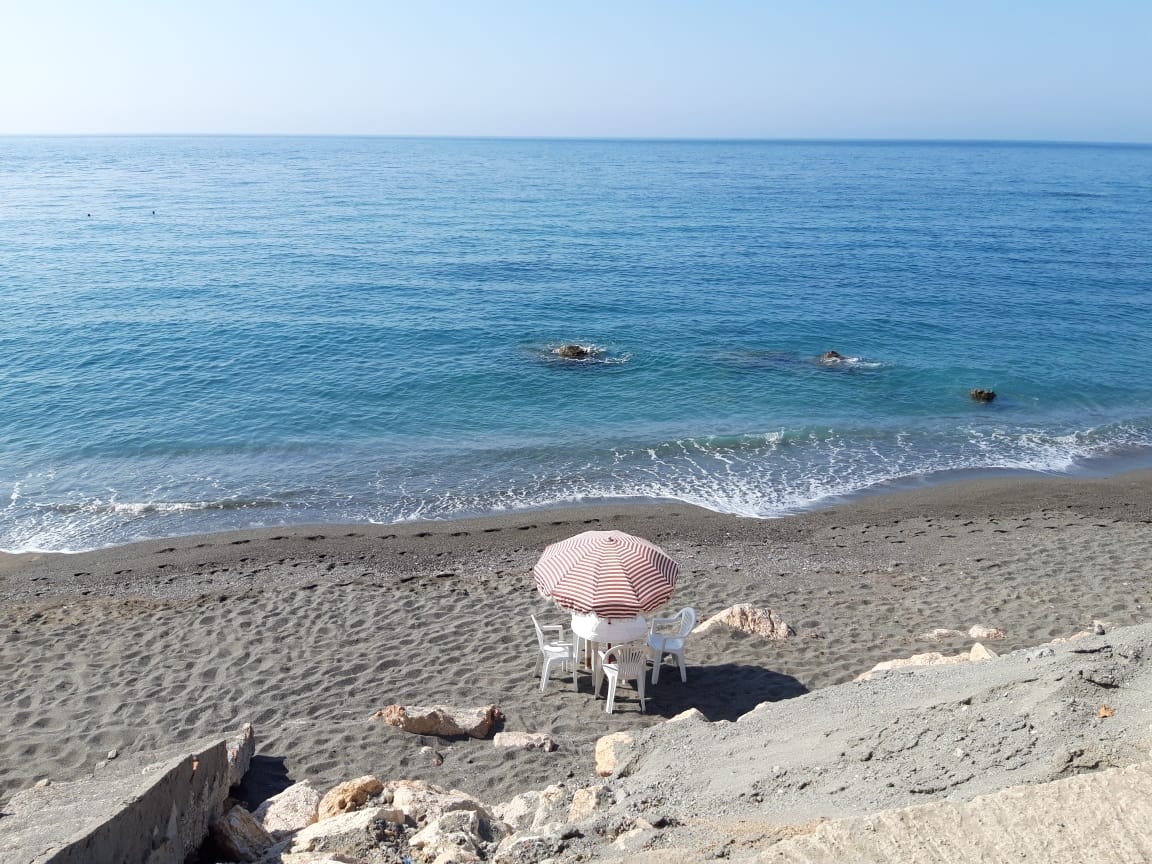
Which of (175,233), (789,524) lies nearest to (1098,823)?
(789,524)

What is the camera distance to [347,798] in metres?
6.91

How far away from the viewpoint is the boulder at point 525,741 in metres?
8.84

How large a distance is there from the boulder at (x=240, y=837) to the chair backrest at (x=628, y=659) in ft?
14.6

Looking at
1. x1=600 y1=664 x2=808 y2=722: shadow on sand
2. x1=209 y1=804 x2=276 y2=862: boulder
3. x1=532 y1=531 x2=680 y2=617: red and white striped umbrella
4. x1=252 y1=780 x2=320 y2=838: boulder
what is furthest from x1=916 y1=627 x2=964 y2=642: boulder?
x1=209 y1=804 x2=276 y2=862: boulder

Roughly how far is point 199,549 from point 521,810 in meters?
11.7

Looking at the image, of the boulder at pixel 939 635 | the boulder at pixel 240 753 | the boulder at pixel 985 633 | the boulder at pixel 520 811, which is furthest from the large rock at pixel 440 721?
the boulder at pixel 985 633

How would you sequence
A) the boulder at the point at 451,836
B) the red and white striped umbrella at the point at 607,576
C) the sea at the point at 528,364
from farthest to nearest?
1. the sea at the point at 528,364
2. the red and white striped umbrella at the point at 607,576
3. the boulder at the point at 451,836

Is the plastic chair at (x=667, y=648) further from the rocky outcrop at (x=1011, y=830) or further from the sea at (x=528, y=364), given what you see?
the sea at (x=528, y=364)

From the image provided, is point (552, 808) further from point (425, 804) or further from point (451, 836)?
point (451, 836)

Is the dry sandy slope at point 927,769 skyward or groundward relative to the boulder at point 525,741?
skyward

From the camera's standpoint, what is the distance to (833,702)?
25.9 ft

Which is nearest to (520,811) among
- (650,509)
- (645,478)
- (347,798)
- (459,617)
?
(347,798)

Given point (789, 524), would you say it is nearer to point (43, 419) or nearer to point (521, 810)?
point (521, 810)

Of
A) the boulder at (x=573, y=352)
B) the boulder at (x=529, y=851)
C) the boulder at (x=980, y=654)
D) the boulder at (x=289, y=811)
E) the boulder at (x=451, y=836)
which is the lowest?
the boulder at (x=289, y=811)
